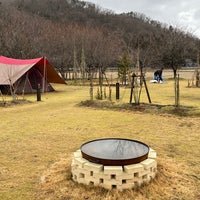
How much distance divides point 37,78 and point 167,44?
61.7ft

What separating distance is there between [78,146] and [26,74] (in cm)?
996

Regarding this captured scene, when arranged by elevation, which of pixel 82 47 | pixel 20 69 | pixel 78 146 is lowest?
pixel 78 146

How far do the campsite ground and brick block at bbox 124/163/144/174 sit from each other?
198mm

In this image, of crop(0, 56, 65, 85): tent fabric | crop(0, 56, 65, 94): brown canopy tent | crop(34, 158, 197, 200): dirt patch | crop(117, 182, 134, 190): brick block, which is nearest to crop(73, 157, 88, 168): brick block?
crop(34, 158, 197, 200): dirt patch

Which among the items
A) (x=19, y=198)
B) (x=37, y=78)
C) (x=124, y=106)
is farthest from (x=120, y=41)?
(x=19, y=198)

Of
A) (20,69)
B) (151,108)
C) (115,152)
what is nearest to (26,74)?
(20,69)

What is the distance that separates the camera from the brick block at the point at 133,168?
9.28ft

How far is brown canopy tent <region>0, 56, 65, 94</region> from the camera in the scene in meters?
13.2

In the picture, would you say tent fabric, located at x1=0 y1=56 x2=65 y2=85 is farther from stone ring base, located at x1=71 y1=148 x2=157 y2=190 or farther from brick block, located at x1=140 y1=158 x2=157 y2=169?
brick block, located at x1=140 y1=158 x2=157 y2=169

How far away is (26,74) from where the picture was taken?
545 inches

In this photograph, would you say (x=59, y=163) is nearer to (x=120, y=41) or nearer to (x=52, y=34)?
(x=52, y=34)

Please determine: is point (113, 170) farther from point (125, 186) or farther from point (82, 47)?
point (82, 47)

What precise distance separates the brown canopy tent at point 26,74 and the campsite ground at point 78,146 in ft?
15.6

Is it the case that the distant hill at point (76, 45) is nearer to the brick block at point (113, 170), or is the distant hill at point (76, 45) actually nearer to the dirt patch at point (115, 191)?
the dirt patch at point (115, 191)
